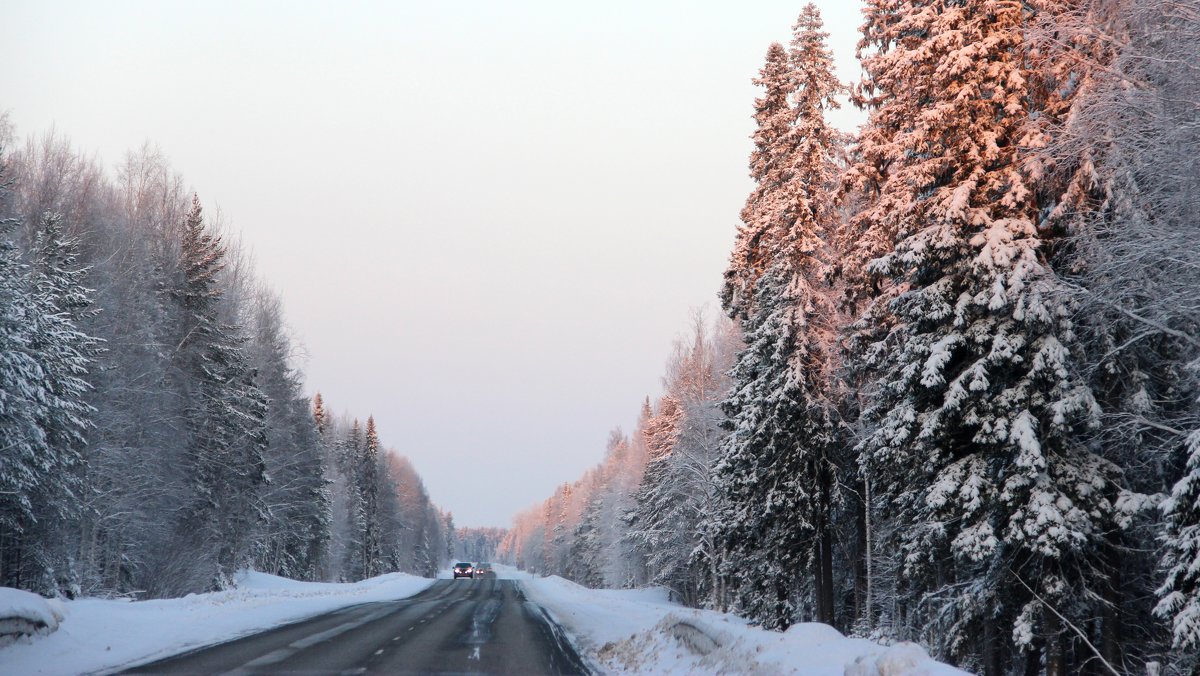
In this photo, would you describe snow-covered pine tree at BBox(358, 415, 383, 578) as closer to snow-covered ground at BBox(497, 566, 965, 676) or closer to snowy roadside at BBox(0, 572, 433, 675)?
snowy roadside at BBox(0, 572, 433, 675)

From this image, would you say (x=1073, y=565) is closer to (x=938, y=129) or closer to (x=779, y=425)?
(x=938, y=129)

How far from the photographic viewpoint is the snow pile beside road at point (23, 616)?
15.6m

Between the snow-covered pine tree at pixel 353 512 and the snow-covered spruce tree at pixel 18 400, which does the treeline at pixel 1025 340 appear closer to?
the snow-covered spruce tree at pixel 18 400

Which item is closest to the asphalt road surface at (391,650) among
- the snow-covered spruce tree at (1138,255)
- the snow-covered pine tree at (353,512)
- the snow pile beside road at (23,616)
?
the snow pile beside road at (23,616)

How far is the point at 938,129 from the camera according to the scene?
702 inches

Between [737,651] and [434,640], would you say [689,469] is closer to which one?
[434,640]

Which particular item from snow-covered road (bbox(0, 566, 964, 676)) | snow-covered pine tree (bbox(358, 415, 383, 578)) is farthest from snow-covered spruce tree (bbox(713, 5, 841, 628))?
snow-covered pine tree (bbox(358, 415, 383, 578))

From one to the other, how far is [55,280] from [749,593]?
→ 84.0ft

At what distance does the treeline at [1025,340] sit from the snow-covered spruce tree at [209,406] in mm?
29100

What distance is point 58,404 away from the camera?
26.3 m

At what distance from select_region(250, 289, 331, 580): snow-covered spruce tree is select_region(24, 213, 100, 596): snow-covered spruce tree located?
2000 cm

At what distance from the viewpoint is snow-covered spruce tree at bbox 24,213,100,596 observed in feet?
87.8

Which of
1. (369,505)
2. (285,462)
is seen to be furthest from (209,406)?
(369,505)

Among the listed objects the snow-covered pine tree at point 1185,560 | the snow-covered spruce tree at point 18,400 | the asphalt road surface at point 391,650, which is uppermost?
the snow-covered spruce tree at point 18,400
